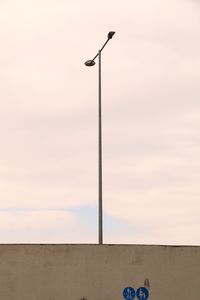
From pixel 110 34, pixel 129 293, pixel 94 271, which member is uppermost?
pixel 110 34

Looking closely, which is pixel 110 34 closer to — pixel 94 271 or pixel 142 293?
pixel 94 271

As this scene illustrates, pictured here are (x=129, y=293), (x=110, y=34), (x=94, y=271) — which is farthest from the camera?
(x=110, y=34)

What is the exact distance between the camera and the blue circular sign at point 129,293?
20.5 metres

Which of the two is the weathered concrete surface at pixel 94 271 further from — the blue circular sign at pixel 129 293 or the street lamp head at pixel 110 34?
the street lamp head at pixel 110 34

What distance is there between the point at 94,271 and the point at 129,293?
1.52 metres

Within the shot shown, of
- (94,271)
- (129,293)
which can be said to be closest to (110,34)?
(94,271)

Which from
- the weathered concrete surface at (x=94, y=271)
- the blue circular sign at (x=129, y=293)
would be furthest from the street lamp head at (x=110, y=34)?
the blue circular sign at (x=129, y=293)

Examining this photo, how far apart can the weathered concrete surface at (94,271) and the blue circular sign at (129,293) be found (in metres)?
0.62

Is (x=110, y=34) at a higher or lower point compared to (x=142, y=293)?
higher

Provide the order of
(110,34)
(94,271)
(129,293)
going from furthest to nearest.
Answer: (110,34) → (94,271) → (129,293)

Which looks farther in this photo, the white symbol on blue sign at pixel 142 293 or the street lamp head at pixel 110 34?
the street lamp head at pixel 110 34

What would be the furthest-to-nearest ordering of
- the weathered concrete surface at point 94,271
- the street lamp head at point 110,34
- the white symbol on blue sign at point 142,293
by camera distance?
the street lamp head at point 110,34 → the weathered concrete surface at point 94,271 → the white symbol on blue sign at point 142,293

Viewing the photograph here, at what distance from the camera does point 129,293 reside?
2066 centimetres

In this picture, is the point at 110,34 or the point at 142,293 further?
the point at 110,34
